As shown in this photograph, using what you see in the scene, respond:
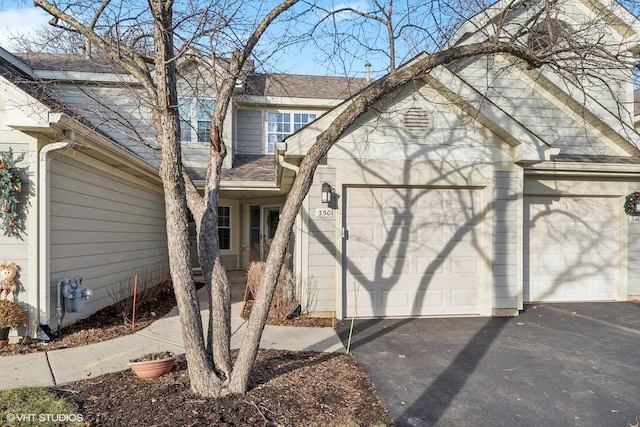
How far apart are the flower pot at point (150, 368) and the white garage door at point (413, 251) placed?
3653mm

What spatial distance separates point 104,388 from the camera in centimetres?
400

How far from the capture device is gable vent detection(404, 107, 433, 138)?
7.29m

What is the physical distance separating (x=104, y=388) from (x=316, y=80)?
12.4m

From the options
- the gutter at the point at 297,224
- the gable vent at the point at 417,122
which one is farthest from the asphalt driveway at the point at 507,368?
the gable vent at the point at 417,122

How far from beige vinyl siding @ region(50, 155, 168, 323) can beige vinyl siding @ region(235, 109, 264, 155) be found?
342 centimetres

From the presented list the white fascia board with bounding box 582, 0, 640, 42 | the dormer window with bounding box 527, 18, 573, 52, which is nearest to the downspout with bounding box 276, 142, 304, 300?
the dormer window with bounding box 527, 18, 573, 52

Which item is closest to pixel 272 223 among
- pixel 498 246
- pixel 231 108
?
pixel 231 108

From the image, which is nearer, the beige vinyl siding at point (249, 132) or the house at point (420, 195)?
the house at point (420, 195)

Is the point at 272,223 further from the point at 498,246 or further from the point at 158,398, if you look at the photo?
the point at 158,398

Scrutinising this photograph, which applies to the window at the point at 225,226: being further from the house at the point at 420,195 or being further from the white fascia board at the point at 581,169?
the white fascia board at the point at 581,169

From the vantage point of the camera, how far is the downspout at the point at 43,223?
5.52m

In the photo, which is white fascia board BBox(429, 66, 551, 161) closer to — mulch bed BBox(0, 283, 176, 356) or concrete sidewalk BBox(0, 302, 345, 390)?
concrete sidewalk BBox(0, 302, 345, 390)

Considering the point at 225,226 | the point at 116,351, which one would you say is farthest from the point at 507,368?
the point at 225,226

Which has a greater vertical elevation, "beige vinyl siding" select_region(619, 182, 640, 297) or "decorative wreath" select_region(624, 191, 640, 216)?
"decorative wreath" select_region(624, 191, 640, 216)
